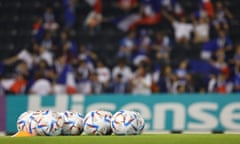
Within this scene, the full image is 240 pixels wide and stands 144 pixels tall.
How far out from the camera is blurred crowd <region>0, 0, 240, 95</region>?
16.9m

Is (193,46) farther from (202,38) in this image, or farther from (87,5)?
(87,5)

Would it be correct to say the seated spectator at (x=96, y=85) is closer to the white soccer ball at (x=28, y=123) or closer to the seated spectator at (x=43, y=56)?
the seated spectator at (x=43, y=56)

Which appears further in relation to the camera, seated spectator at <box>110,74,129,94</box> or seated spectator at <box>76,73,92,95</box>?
seated spectator at <box>76,73,92,95</box>

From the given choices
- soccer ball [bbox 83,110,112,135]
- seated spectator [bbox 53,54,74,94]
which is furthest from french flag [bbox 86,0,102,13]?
soccer ball [bbox 83,110,112,135]

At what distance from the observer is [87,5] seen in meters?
20.6

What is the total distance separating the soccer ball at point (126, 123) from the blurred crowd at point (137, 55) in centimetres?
889

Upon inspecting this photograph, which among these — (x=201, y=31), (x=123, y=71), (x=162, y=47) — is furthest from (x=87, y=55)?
(x=201, y=31)

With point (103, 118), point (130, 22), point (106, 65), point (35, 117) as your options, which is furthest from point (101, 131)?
point (130, 22)

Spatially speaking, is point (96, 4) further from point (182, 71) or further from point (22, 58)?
point (182, 71)

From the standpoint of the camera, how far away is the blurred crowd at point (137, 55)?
665 inches

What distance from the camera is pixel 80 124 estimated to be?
305 inches

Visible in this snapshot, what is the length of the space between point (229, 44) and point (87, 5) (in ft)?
15.0

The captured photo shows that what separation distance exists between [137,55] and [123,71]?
40.7 inches

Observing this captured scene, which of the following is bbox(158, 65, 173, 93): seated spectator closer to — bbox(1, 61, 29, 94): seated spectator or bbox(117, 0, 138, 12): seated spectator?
bbox(1, 61, 29, 94): seated spectator
